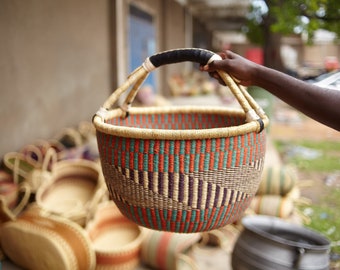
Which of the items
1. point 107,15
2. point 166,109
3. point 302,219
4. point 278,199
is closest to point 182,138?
point 166,109

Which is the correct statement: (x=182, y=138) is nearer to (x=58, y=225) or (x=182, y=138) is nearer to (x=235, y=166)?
(x=235, y=166)

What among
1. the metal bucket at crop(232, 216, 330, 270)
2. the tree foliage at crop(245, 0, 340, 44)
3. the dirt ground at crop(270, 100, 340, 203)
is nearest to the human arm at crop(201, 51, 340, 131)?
the metal bucket at crop(232, 216, 330, 270)

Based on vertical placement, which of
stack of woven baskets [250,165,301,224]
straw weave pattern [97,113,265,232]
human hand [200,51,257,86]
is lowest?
stack of woven baskets [250,165,301,224]

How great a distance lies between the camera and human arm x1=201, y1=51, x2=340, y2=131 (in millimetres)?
985

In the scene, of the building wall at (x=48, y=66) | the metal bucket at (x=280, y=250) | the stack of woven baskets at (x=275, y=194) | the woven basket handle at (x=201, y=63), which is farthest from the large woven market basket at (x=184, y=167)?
the building wall at (x=48, y=66)

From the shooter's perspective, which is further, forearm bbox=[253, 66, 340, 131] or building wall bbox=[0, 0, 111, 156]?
building wall bbox=[0, 0, 111, 156]

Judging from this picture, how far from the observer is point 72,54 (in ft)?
15.8

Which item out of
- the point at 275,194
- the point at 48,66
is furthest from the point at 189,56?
the point at 48,66

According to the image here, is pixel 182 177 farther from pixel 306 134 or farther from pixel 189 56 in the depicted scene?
pixel 306 134

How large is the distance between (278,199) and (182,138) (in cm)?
232

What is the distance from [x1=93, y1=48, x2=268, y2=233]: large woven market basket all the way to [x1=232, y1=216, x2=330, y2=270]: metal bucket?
88cm

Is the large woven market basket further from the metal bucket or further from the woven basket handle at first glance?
the metal bucket

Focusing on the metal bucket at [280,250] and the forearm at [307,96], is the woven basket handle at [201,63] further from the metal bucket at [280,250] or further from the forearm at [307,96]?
the metal bucket at [280,250]

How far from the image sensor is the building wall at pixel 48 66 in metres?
3.53
